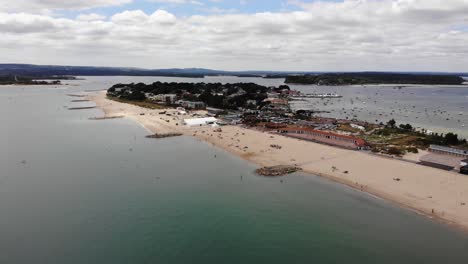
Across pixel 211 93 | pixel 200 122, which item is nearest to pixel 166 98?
pixel 211 93

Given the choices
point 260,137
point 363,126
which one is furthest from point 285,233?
point 363,126

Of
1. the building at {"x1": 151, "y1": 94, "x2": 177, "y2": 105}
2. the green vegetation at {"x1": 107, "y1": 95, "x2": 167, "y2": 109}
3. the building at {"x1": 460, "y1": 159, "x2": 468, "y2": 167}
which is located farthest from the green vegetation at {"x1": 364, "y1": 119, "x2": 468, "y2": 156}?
the building at {"x1": 151, "y1": 94, "x2": 177, "y2": 105}

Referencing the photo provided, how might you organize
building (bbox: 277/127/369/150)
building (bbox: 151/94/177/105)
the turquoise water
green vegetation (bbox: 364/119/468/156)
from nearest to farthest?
1. the turquoise water
2. green vegetation (bbox: 364/119/468/156)
3. building (bbox: 277/127/369/150)
4. building (bbox: 151/94/177/105)

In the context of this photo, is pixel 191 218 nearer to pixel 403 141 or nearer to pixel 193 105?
pixel 403 141

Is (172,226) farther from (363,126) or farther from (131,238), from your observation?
(363,126)

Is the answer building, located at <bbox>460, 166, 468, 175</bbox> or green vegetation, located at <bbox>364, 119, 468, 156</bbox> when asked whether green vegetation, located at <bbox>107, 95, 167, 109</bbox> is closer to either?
green vegetation, located at <bbox>364, 119, 468, 156</bbox>

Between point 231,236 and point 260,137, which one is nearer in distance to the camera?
point 231,236
